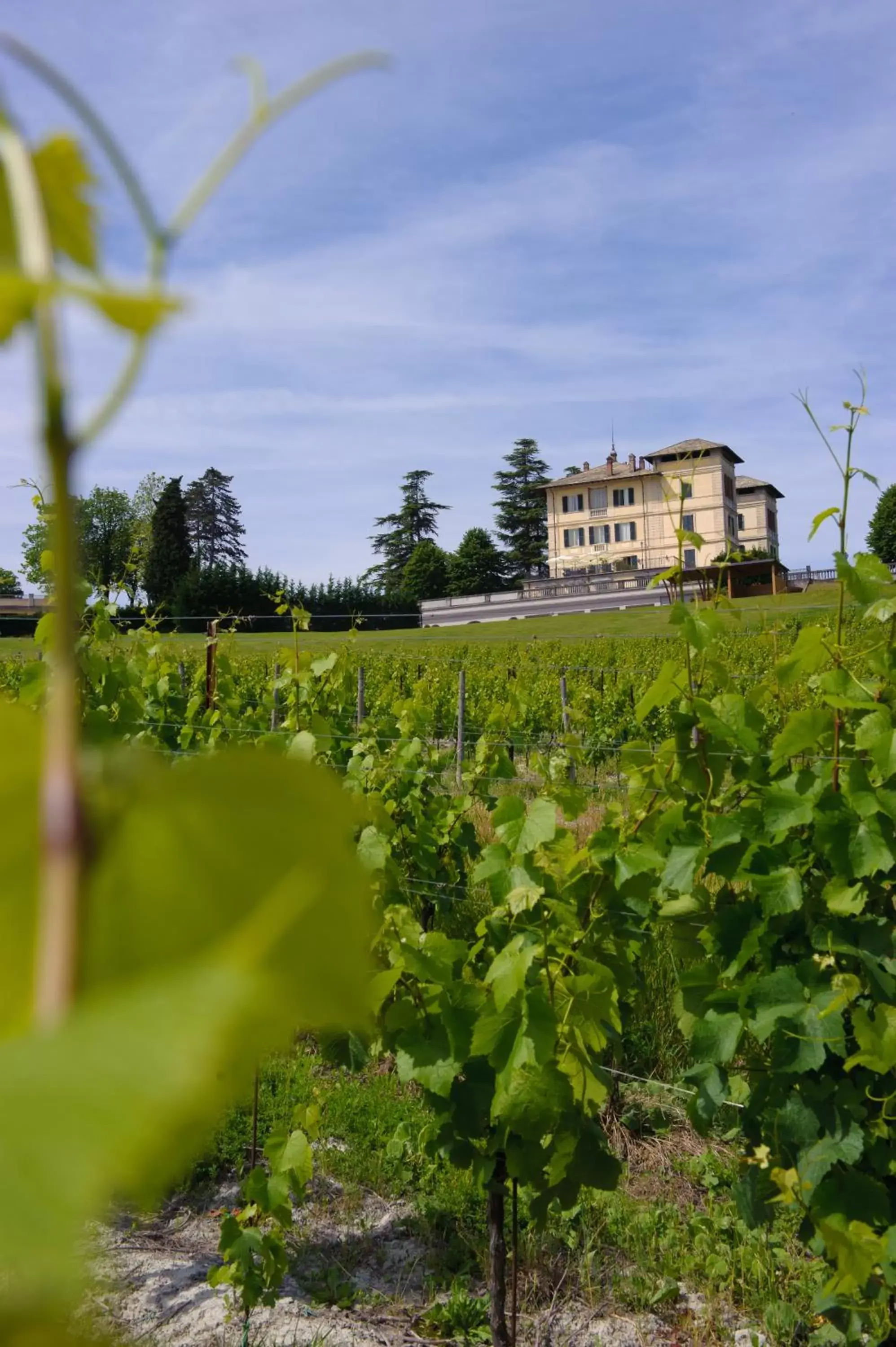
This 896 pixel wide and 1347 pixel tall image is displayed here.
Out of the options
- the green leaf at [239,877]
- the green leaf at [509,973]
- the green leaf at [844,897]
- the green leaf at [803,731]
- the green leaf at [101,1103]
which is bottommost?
the green leaf at [509,973]

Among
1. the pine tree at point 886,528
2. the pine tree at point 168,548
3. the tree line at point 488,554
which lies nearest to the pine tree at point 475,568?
the tree line at point 488,554

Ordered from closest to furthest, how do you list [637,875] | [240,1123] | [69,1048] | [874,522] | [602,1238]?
[69,1048] < [637,875] < [602,1238] < [240,1123] < [874,522]

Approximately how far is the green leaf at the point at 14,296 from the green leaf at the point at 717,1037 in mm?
2209

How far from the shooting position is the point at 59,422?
4.6 inches

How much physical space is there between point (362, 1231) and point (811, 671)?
190 cm

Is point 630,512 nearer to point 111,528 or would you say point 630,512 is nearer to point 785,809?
point 785,809

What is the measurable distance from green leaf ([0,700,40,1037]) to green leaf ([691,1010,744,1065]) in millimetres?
2180

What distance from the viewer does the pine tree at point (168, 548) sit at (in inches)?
17.4

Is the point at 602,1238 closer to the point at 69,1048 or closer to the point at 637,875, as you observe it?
the point at 637,875

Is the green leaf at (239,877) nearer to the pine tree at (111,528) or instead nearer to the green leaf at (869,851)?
the pine tree at (111,528)

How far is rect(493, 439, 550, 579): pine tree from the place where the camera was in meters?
43.9

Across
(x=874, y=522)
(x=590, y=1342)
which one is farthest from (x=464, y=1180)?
(x=874, y=522)

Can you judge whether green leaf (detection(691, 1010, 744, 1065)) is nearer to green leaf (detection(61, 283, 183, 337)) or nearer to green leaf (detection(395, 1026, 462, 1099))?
green leaf (detection(395, 1026, 462, 1099))

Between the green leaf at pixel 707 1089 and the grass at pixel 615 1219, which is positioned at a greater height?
the green leaf at pixel 707 1089
